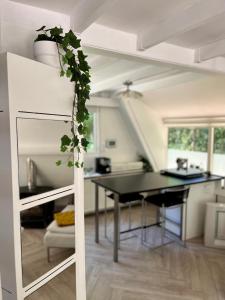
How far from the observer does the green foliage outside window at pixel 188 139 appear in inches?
169

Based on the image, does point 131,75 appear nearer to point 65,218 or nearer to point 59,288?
point 65,218

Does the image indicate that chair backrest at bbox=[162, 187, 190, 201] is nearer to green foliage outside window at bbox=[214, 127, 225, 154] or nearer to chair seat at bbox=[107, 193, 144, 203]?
chair seat at bbox=[107, 193, 144, 203]

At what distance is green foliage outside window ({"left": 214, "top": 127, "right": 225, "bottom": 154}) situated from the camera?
Answer: 395 cm

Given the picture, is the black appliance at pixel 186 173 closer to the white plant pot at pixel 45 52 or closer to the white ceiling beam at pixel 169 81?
the white ceiling beam at pixel 169 81

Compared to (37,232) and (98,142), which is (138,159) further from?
(37,232)

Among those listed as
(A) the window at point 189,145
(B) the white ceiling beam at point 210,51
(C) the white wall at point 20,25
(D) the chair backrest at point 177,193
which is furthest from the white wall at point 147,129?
(C) the white wall at point 20,25

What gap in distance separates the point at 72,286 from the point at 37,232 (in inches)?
19.6

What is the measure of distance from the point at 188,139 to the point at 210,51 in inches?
100

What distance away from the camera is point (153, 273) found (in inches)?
107

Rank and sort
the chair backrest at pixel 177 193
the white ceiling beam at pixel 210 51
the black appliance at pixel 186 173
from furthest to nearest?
the black appliance at pixel 186 173
the chair backrest at pixel 177 193
the white ceiling beam at pixel 210 51

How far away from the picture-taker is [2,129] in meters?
1.22

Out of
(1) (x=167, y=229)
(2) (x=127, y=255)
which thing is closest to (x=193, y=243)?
(1) (x=167, y=229)

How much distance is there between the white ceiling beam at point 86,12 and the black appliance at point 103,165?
127 inches

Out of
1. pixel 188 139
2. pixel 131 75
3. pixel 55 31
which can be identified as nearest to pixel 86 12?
pixel 55 31
